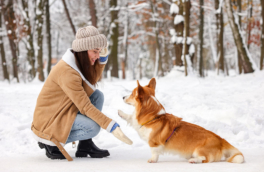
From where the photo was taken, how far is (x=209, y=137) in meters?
2.64

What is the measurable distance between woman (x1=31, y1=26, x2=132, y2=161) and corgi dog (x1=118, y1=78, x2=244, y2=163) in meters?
0.33

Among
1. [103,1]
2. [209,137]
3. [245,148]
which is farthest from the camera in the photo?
[103,1]

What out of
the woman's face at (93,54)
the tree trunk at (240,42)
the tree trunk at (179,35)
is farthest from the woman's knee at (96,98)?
the tree trunk at (240,42)

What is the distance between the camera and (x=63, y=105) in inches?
108

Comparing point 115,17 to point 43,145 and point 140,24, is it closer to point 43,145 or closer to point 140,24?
point 140,24

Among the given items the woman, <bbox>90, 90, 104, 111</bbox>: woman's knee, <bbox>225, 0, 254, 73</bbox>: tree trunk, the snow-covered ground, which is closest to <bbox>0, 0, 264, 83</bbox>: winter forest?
<bbox>225, 0, 254, 73</bbox>: tree trunk

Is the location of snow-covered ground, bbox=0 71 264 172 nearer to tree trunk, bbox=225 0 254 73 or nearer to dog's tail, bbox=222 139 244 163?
dog's tail, bbox=222 139 244 163

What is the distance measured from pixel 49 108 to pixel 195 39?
2296 centimetres

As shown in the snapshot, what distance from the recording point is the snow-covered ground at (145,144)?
2451mm

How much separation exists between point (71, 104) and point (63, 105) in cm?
9

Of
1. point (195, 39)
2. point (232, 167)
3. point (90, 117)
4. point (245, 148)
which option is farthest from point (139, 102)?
point (195, 39)

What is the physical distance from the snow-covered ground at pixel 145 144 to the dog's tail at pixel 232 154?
0.09 meters

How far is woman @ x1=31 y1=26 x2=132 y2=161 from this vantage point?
103 inches

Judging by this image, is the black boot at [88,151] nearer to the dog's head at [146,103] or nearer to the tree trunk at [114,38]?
the dog's head at [146,103]
